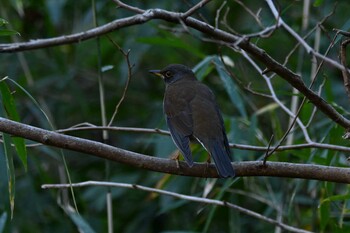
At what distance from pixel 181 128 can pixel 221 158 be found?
29.0 inches

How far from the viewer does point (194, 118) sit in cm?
562

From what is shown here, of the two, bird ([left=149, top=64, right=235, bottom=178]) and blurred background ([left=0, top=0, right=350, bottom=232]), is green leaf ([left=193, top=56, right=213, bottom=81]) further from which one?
blurred background ([left=0, top=0, right=350, bottom=232])

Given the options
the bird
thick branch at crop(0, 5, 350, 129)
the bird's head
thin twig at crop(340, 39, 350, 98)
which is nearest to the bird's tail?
the bird

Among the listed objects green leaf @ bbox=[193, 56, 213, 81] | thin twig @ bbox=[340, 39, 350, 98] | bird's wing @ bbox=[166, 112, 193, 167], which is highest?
thin twig @ bbox=[340, 39, 350, 98]

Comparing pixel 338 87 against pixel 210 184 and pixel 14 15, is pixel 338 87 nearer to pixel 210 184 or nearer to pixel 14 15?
pixel 210 184

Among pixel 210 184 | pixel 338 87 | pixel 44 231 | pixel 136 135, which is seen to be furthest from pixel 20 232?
pixel 338 87

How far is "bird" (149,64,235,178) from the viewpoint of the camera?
514 centimetres

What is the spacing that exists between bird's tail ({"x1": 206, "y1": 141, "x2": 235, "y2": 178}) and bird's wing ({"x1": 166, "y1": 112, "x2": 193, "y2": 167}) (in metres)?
0.16

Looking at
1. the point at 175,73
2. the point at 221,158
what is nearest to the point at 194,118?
the point at 221,158

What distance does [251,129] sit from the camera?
6.13 meters

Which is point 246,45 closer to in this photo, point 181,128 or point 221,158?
point 221,158

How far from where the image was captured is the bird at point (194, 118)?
16.9ft

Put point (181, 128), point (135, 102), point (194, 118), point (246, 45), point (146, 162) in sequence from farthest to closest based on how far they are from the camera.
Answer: point (135, 102)
point (194, 118)
point (181, 128)
point (146, 162)
point (246, 45)

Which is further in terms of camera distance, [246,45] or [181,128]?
[181,128]
